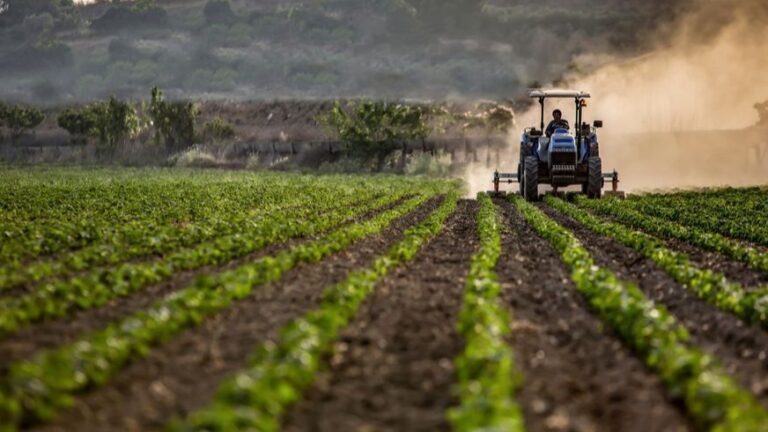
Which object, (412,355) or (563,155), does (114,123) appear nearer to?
(563,155)

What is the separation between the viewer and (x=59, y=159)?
4072 inches

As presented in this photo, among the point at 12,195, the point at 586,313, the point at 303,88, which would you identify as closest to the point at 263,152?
the point at 12,195

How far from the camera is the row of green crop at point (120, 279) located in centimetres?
1212

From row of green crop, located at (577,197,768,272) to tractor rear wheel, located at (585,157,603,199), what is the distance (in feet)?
1.68

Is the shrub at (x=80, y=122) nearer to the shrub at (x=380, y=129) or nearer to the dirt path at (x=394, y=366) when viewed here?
the shrub at (x=380, y=129)

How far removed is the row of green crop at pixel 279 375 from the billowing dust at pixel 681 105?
5428 cm

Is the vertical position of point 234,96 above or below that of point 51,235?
above

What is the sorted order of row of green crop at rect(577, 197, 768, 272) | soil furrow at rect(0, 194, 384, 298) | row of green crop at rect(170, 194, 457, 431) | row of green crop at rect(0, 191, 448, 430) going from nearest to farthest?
row of green crop at rect(170, 194, 457, 431) → row of green crop at rect(0, 191, 448, 430) → soil furrow at rect(0, 194, 384, 298) → row of green crop at rect(577, 197, 768, 272)

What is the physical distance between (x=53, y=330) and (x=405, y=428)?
5.21 metres

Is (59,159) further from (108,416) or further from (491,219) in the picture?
(108,416)

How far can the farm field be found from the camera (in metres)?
8.30

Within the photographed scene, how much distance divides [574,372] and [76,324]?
19.3 ft

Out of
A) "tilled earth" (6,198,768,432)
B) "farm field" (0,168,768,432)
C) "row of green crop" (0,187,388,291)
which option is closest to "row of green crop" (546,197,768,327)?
"farm field" (0,168,768,432)

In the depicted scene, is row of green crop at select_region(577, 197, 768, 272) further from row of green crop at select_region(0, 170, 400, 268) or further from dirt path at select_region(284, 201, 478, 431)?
row of green crop at select_region(0, 170, 400, 268)
